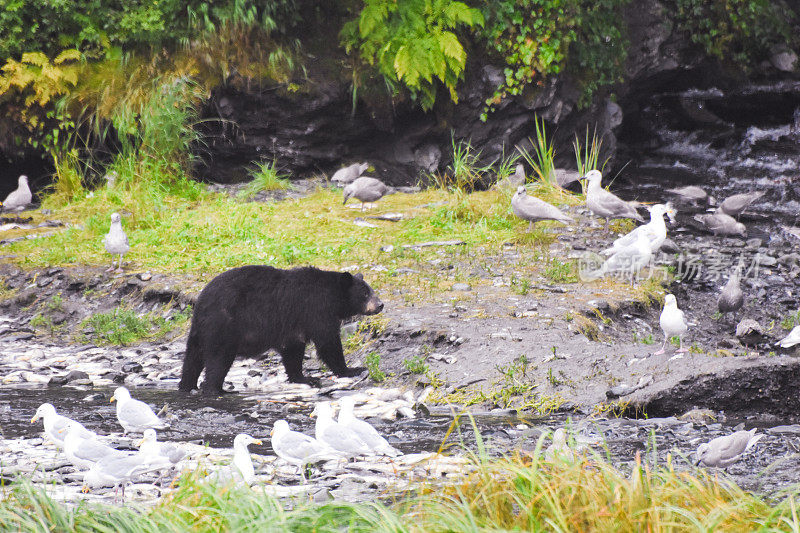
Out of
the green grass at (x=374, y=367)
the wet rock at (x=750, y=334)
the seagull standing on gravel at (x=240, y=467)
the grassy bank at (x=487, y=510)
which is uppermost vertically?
the grassy bank at (x=487, y=510)

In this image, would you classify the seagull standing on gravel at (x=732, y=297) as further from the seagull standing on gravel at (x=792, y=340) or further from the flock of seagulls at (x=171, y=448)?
the flock of seagulls at (x=171, y=448)

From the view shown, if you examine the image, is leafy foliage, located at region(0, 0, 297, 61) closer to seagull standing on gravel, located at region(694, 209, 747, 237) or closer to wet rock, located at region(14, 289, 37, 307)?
wet rock, located at region(14, 289, 37, 307)

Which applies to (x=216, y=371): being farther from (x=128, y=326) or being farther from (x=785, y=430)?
(x=785, y=430)

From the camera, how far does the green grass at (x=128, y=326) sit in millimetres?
8430

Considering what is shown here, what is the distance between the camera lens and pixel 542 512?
11.8ft

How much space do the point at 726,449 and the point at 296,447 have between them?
225cm

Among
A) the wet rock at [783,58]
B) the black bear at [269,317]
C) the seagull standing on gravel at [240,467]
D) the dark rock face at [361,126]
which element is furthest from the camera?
the wet rock at [783,58]

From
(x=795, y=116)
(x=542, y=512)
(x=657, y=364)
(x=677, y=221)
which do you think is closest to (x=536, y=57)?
(x=677, y=221)

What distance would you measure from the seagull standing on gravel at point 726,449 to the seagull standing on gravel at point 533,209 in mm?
5781

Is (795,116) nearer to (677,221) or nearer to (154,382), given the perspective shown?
(677,221)

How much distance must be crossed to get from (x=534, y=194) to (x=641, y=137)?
4807mm

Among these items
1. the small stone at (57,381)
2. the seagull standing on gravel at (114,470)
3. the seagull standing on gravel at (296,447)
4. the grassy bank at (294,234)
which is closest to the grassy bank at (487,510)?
the seagull standing on gravel at (114,470)

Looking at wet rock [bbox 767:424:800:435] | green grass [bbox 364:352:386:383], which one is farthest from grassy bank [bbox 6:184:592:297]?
wet rock [bbox 767:424:800:435]

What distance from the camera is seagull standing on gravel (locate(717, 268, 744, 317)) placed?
8.50m
